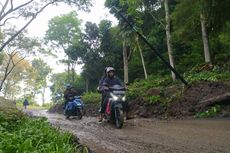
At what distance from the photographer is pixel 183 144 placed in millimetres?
6062

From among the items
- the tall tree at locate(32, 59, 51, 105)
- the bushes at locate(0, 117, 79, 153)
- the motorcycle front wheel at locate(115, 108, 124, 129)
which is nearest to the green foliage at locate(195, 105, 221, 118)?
the motorcycle front wheel at locate(115, 108, 124, 129)

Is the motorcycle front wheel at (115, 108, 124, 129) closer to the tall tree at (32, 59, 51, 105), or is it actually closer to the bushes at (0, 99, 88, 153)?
the bushes at (0, 99, 88, 153)

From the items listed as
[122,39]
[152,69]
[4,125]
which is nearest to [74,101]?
[4,125]

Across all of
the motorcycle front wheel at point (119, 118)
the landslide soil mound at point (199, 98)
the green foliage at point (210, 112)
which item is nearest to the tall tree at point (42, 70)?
the landslide soil mound at point (199, 98)

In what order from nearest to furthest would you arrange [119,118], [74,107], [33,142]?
[33,142]
[119,118]
[74,107]

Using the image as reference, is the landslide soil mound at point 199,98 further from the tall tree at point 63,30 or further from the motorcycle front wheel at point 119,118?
the tall tree at point 63,30

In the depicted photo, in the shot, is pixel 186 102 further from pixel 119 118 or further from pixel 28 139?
pixel 28 139

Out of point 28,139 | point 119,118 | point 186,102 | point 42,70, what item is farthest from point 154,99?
point 42,70

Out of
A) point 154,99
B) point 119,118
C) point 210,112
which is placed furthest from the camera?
point 154,99

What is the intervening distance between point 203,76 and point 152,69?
15.1 meters

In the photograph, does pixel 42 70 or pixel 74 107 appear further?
pixel 42 70

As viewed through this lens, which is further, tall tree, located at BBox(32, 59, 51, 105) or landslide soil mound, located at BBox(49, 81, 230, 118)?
tall tree, located at BBox(32, 59, 51, 105)

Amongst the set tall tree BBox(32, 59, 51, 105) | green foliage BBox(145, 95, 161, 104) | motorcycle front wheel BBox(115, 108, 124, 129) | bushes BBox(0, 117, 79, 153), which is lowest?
bushes BBox(0, 117, 79, 153)

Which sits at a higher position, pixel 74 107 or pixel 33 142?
pixel 74 107
